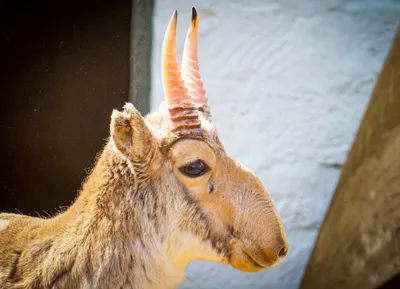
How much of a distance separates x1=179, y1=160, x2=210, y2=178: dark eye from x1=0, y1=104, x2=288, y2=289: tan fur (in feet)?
0.05

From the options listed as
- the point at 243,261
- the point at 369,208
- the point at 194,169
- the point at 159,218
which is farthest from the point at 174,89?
the point at 369,208

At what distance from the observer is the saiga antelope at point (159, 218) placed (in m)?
1.43

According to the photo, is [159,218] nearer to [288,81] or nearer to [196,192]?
[196,192]

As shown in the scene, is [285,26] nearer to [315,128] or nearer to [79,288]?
[315,128]

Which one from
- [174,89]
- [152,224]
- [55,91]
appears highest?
[55,91]

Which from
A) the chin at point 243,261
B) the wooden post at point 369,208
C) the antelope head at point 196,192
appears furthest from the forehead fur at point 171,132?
the wooden post at point 369,208

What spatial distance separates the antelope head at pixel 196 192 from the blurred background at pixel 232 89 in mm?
706

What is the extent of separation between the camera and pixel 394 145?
2365 mm

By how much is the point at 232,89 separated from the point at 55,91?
1.06m

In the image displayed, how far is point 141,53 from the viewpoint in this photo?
2305mm

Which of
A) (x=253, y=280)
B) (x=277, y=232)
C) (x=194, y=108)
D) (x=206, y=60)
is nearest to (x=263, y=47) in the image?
(x=206, y=60)

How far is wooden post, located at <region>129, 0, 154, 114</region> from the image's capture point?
2.22 meters

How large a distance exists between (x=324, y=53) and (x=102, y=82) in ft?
4.53

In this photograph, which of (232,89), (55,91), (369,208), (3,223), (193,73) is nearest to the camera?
(193,73)
